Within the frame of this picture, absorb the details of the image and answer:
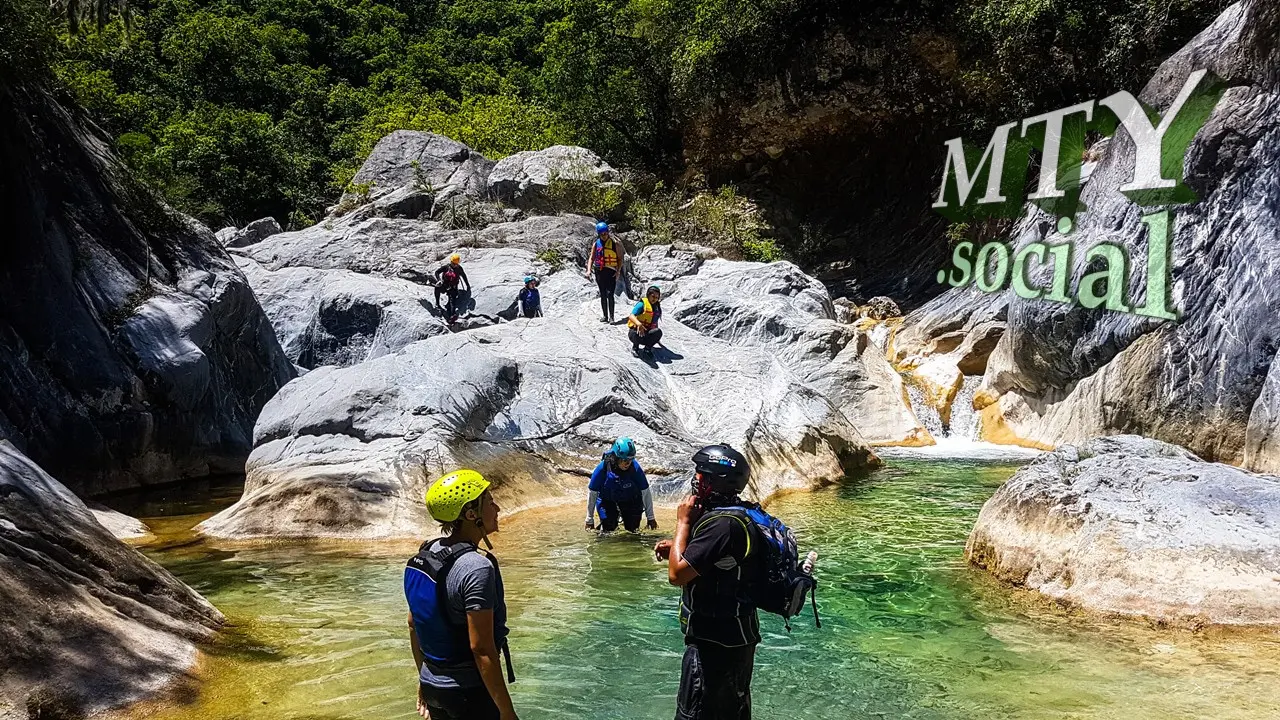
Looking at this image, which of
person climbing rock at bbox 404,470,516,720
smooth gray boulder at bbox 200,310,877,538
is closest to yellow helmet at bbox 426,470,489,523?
person climbing rock at bbox 404,470,516,720

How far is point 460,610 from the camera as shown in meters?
3.15

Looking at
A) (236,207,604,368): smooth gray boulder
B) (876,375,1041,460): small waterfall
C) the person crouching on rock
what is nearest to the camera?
the person crouching on rock

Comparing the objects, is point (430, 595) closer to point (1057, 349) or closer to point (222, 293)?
point (222, 293)

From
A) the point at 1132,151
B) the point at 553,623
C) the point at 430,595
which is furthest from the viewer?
the point at 1132,151

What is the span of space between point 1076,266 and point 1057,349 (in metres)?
1.70

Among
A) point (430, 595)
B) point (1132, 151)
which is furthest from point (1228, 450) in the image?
point (430, 595)

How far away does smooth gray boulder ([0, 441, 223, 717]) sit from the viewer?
4.21 meters

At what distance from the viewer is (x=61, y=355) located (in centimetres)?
1216

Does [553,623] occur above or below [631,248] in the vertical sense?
below

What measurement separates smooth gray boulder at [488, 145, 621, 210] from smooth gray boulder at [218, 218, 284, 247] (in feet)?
22.5

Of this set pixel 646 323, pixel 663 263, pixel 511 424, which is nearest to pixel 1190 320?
pixel 646 323

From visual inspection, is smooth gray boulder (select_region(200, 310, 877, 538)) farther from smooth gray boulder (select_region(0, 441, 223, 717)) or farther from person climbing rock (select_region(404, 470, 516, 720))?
person climbing rock (select_region(404, 470, 516, 720))

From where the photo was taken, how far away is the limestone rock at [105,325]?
11.9 meters

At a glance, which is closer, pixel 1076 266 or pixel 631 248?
pixel 1076 266
